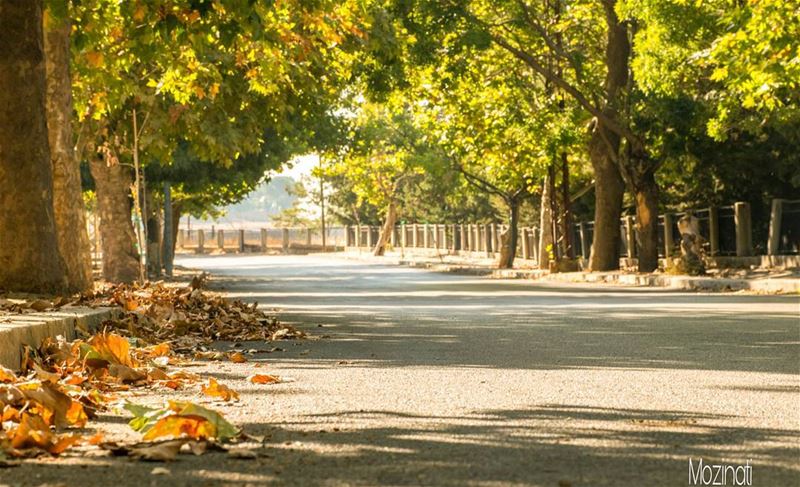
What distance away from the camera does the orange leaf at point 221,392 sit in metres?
8.25

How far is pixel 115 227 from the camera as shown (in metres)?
34.0

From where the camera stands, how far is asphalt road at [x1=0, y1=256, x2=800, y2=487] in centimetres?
552

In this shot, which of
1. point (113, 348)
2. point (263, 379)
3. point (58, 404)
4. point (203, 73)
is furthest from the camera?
point (203, 73)

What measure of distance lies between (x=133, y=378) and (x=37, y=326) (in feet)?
3.36

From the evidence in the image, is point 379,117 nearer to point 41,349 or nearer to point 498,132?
point 498,132

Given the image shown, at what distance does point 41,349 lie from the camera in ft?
32.2

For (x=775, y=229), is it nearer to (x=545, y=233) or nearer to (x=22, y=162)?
(x=545, y=233)

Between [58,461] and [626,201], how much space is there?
44.7 meters

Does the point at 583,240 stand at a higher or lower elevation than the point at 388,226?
lower

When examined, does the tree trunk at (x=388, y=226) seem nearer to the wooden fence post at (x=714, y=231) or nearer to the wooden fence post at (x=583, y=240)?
the wooden fence post at (x=583, y=240)

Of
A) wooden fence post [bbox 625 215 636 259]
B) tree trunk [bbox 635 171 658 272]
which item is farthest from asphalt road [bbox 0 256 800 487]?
wooden fence post [bbox 625 215 636 259]

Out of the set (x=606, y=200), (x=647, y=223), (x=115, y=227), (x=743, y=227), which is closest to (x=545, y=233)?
(x=606, y=200)

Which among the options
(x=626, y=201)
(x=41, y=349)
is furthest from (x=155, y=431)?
(x=626, y=201)

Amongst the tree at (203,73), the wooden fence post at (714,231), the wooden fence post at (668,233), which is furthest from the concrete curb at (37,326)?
the wooden fence post at (668,233)
